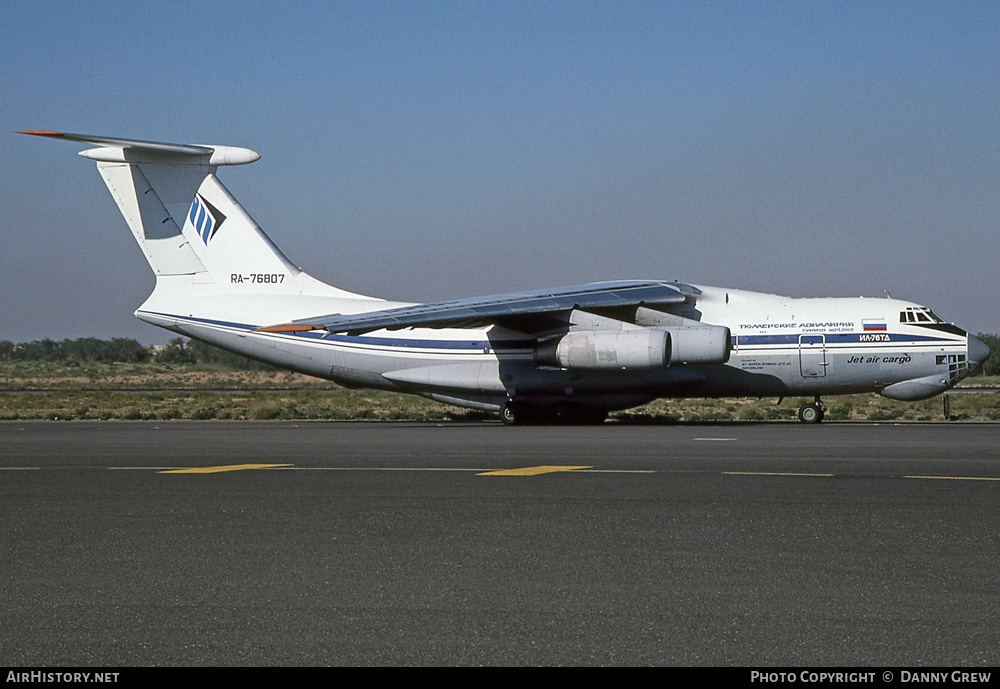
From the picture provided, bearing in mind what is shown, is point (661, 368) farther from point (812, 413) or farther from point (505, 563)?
point (505, 563)

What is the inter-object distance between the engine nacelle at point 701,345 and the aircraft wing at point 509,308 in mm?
1346

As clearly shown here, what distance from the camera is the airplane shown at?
24641 millimetres

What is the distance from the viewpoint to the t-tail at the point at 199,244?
2892 centimetres

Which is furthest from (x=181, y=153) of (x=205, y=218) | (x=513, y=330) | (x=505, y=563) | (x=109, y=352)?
(x=109, y=352)

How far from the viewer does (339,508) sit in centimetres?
936

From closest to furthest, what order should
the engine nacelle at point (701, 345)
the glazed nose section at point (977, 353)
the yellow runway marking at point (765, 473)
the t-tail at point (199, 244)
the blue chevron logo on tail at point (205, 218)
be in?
the yellow runway marking at point (765, 473) → the engine nacelle at point (701, 345) → the glazed nose section at point (977, 353) → the t-tail at point (199, 244) → the blue chevron logo on tail at point (205, 218)

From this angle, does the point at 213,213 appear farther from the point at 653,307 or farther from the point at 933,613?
the point at 933,613

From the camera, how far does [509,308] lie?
2472 cm

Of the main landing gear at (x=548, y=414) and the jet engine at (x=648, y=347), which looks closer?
the jet engine at (x=648, y=347)

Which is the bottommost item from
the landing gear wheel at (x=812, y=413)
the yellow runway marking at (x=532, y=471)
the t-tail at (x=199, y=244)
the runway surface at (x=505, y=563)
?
the runway surface at (x=505, y=563)

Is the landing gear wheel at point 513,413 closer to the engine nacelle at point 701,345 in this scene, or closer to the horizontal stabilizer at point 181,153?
the engine nacelle at point 701,345

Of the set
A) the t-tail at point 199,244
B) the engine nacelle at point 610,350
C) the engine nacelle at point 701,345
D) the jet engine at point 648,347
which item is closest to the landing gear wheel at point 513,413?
the engine nacelle at point 610,350

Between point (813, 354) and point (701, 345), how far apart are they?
269 cm

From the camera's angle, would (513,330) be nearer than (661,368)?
No
